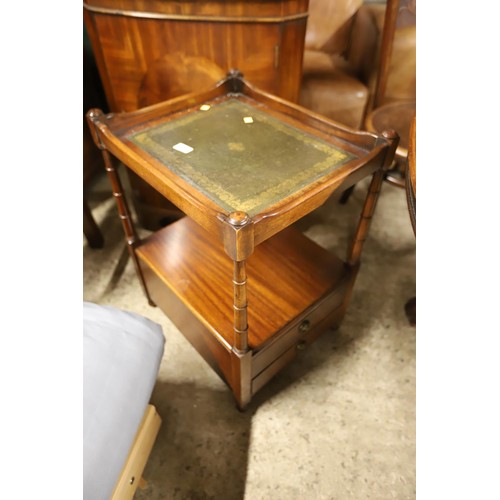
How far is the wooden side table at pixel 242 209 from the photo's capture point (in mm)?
713

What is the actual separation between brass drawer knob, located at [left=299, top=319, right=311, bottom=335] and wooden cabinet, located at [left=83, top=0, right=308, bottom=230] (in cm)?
75

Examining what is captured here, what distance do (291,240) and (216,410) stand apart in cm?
56

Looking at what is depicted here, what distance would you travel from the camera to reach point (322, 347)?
1236 millimetres

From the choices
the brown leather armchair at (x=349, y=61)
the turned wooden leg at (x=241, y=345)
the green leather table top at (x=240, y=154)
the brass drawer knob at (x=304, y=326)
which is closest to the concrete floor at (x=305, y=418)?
the turned wooden leg at (x=241, y=345)

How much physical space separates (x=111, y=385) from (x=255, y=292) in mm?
480

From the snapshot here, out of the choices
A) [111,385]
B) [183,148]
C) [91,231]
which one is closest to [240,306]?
[111,385]

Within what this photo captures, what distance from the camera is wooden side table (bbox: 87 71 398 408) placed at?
2.34 ft

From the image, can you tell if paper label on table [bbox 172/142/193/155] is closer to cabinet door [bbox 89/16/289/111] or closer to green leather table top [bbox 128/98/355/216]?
green leather table top [bbox 128/98/355/216]

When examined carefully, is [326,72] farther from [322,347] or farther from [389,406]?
[389,406]

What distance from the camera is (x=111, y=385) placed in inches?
24.8

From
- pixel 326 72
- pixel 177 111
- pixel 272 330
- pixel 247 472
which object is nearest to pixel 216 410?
pixel 247 472

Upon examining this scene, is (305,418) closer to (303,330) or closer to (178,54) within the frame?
(303,330)

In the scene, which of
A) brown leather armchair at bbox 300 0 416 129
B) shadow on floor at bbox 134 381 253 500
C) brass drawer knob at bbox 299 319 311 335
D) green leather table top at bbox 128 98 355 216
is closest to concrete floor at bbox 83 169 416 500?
A: shadow on floor at bbox 134 381 253 500
